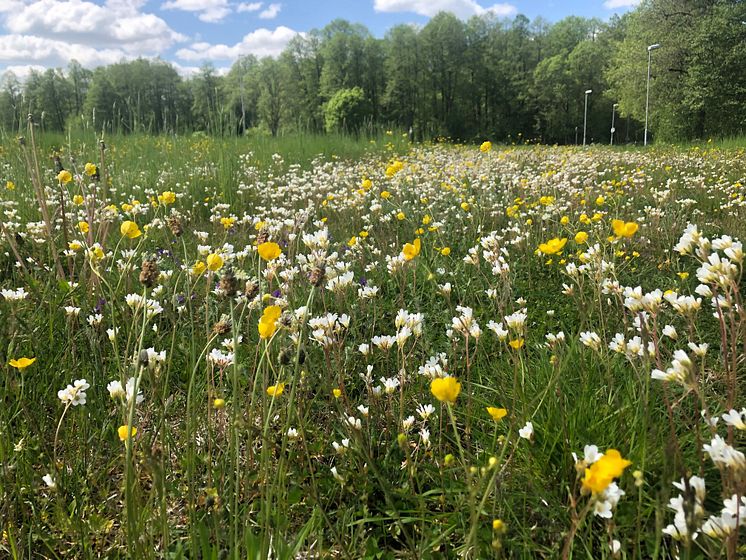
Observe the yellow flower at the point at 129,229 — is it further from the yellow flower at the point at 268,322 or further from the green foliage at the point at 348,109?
the green foliage at the point at 348,109

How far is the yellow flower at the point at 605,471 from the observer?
667 millimetres

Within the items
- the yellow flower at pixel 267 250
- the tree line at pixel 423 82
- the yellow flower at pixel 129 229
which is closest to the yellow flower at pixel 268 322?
the yellow flower at pixel 267 250

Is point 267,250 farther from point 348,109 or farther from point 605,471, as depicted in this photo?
point 348,109

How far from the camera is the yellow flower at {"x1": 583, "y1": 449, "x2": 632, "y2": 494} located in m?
0.67

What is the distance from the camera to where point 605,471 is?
68cm

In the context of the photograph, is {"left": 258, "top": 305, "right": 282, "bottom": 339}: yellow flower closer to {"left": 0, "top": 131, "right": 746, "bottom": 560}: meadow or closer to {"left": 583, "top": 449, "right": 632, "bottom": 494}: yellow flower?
{"left": 0, "top": 131, "right": 746, "bottom": 560}: meadow

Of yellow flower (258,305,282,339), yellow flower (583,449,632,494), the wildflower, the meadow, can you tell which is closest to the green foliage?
the meadow

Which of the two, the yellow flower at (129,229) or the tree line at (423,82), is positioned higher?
the tree line at (423,82)

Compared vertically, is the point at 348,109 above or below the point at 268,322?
above

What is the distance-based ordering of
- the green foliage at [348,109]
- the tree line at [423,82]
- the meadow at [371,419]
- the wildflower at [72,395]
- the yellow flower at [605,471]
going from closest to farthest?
1. the yellow flower at [605,471]
2. the meadow at [371,419]
3. the wildflower at [72,395]
4. the green foliage at [348,109]
5. the tree line at [423,82]

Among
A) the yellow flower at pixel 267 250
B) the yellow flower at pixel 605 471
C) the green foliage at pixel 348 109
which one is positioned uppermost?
the green foliage at pixel 348 109

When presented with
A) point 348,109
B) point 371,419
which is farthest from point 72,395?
point 348,109

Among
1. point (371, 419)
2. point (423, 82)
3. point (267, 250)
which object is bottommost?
point (371, 419)

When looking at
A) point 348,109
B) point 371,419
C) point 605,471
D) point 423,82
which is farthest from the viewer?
point 423,82
